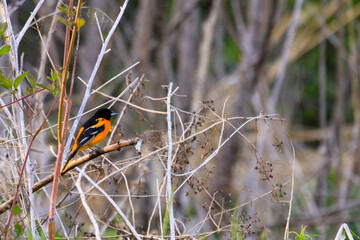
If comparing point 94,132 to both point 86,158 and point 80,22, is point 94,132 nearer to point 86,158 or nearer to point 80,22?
point 86,158

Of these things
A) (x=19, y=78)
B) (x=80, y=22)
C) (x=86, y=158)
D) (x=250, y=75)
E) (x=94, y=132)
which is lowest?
(x=250, y=75)

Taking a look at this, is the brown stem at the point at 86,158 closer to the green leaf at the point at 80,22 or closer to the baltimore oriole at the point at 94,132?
the green leaf at the point at 80,22

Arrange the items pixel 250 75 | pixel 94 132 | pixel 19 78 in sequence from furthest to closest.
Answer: pixel 250 75
pixel 94 132
pixel 19 78

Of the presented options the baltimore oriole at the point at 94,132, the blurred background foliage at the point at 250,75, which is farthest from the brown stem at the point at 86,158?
the blurred background foliage at the point at 250,75

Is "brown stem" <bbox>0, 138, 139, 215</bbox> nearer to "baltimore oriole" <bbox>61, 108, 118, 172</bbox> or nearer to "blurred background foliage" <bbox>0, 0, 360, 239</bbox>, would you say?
"baltimore oriole" <bbox>61, 108, 118, 172</bbox>

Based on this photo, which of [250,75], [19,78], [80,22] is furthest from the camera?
[250,75]

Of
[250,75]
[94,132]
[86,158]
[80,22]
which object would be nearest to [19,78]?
[80,22]

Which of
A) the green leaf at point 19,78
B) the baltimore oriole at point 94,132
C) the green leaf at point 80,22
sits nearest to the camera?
the green leaf at point 80,22

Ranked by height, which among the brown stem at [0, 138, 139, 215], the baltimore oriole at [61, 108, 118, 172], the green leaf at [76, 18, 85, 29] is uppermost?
the green leaf at [76, 18, 85, 29]

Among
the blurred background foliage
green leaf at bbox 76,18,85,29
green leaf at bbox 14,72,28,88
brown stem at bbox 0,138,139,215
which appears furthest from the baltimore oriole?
the blurred background foliage

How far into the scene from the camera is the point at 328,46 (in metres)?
12.2

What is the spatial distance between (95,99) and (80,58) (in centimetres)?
146

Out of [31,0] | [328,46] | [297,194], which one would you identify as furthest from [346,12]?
[31,0]

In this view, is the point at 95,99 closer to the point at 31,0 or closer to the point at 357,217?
the point at 31,0
